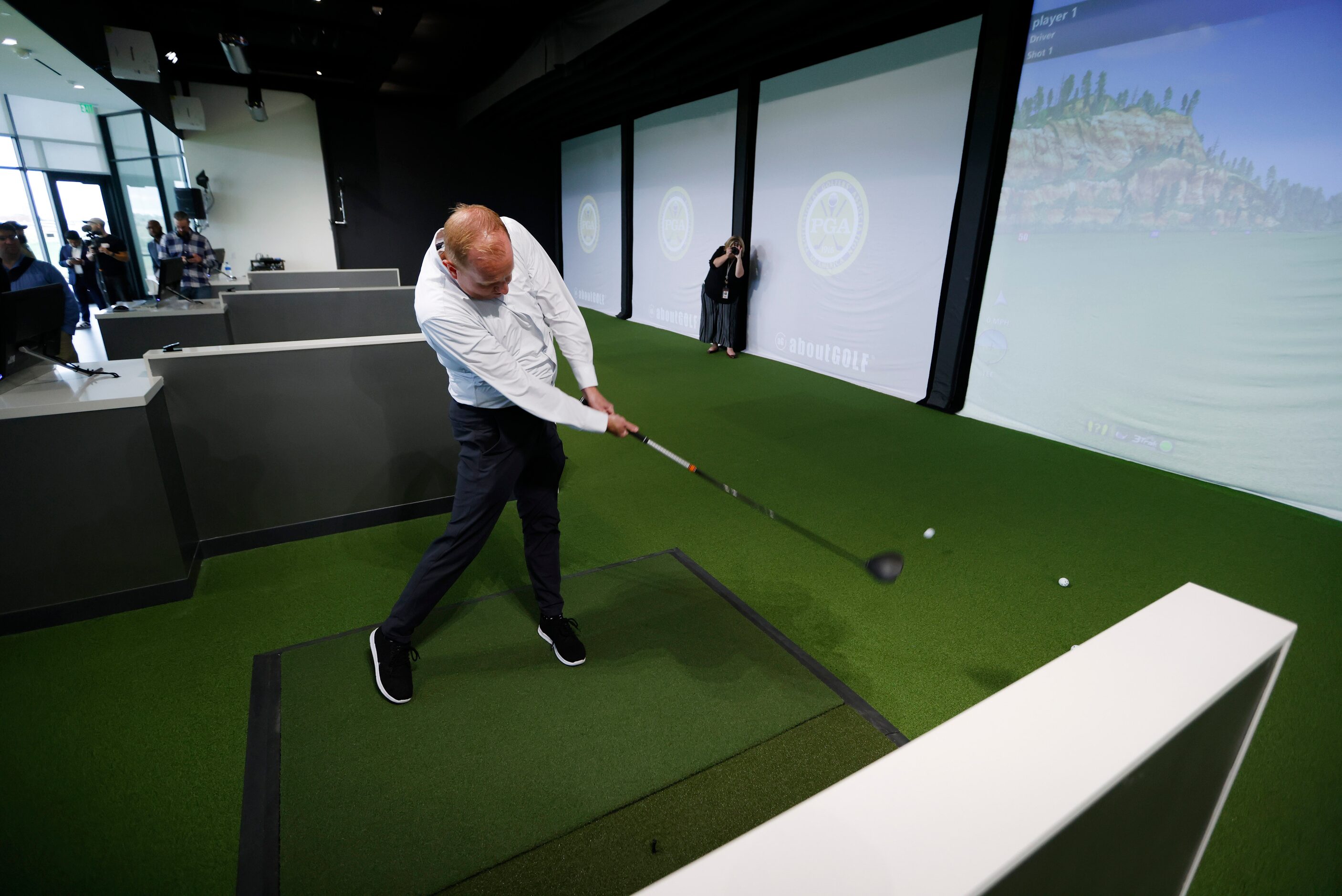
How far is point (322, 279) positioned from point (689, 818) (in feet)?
25.5

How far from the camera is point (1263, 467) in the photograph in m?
4.01

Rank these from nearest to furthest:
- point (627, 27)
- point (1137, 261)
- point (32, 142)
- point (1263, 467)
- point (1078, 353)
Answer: point (1263, 467)
point (1137, 261)
point (1078, 353)
point (627, 27)
point (32, 142)

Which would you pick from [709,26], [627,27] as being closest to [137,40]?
[627,27]

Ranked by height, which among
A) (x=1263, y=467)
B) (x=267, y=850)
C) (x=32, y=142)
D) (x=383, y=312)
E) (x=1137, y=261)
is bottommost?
(x=267, y=850)

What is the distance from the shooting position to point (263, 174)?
12.1 metres

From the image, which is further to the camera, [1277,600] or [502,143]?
[502,143]

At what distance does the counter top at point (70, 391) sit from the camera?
2.40 metres

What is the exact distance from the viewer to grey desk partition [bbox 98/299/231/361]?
4.54m

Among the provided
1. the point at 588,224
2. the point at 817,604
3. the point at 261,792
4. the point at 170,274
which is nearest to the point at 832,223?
the point at 817,604

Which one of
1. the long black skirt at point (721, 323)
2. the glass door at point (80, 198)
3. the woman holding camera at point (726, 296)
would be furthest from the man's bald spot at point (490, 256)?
the glass door at point (80, 198)

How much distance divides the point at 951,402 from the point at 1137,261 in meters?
1.74

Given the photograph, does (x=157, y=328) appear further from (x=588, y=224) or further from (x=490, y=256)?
(x=588, y=224)

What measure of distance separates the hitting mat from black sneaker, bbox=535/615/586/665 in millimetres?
37

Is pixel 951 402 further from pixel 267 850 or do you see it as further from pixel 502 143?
pixel 502 143
